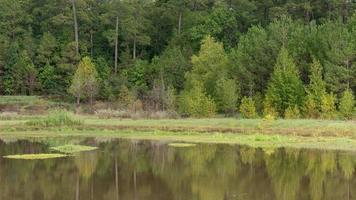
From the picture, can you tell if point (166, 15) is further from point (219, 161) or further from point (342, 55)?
point (219, 161)

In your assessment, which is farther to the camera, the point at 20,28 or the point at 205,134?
the point at 20,28

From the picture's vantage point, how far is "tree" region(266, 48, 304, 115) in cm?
5931

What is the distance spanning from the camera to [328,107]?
55656 millimetres

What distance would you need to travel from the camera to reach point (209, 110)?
62312 mm

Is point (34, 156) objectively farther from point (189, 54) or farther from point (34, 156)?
point (189, 54)

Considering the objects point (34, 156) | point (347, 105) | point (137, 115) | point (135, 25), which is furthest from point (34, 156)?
point (135, 25)

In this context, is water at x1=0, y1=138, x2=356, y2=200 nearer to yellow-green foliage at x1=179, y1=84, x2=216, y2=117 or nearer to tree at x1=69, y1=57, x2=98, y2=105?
yellow-green foliage at x1=179, y1=84, x2=216, y2=117

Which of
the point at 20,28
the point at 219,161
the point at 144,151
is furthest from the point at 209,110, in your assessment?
the point at 20,28

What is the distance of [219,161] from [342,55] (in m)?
30.8

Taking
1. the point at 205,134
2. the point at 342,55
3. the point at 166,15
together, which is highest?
the point at 166,15

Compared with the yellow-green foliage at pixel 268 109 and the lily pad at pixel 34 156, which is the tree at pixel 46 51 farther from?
the lily pad at pixel 34 156

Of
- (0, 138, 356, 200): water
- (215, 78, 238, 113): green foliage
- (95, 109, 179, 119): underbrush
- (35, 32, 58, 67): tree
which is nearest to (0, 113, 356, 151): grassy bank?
(0, 138, 356, 200): water

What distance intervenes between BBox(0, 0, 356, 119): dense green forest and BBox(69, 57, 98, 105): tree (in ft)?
0.54

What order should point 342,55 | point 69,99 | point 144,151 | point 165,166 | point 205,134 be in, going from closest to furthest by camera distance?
1. point 165,166
2. point 144,151
3. point 205,134
4. point 342,55
5. point 69,99
